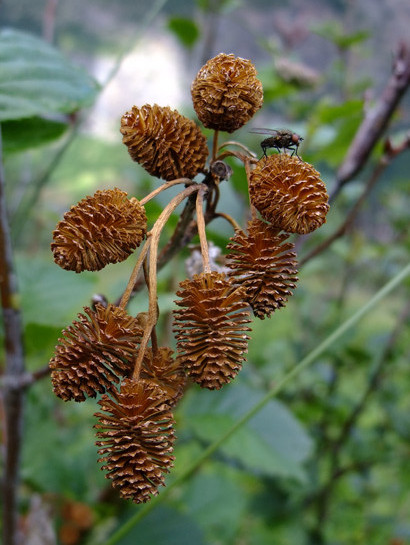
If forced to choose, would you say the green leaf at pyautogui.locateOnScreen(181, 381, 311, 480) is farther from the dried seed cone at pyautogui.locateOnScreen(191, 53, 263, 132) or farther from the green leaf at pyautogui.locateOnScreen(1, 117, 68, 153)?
the dried seed cone at pyautogui.locateOnScreen(191, 53, 263, 132)

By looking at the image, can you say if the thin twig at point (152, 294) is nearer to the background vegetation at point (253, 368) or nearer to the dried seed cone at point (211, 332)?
the dried seed cone at point (211, 332)

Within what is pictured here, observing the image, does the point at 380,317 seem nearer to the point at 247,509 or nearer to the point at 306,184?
the point at 247,509

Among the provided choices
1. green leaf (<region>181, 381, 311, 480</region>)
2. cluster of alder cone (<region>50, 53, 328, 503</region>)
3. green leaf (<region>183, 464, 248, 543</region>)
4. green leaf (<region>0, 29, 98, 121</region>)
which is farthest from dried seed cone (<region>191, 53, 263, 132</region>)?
green leaf (<region>183, 464, 248, 543</region>)

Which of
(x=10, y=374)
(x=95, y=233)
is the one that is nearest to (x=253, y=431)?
(x=10, y=374)

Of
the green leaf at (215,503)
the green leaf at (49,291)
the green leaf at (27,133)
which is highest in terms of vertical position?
the green leaf at (27,133)

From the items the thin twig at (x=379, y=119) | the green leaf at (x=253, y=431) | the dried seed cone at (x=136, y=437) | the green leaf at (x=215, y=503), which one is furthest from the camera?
the green leaf at (x=215, y=503)

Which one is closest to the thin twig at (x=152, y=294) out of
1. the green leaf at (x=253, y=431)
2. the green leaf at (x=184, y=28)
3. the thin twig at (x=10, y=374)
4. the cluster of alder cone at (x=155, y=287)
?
the cluster of alder cone at (x=155, y=287)
